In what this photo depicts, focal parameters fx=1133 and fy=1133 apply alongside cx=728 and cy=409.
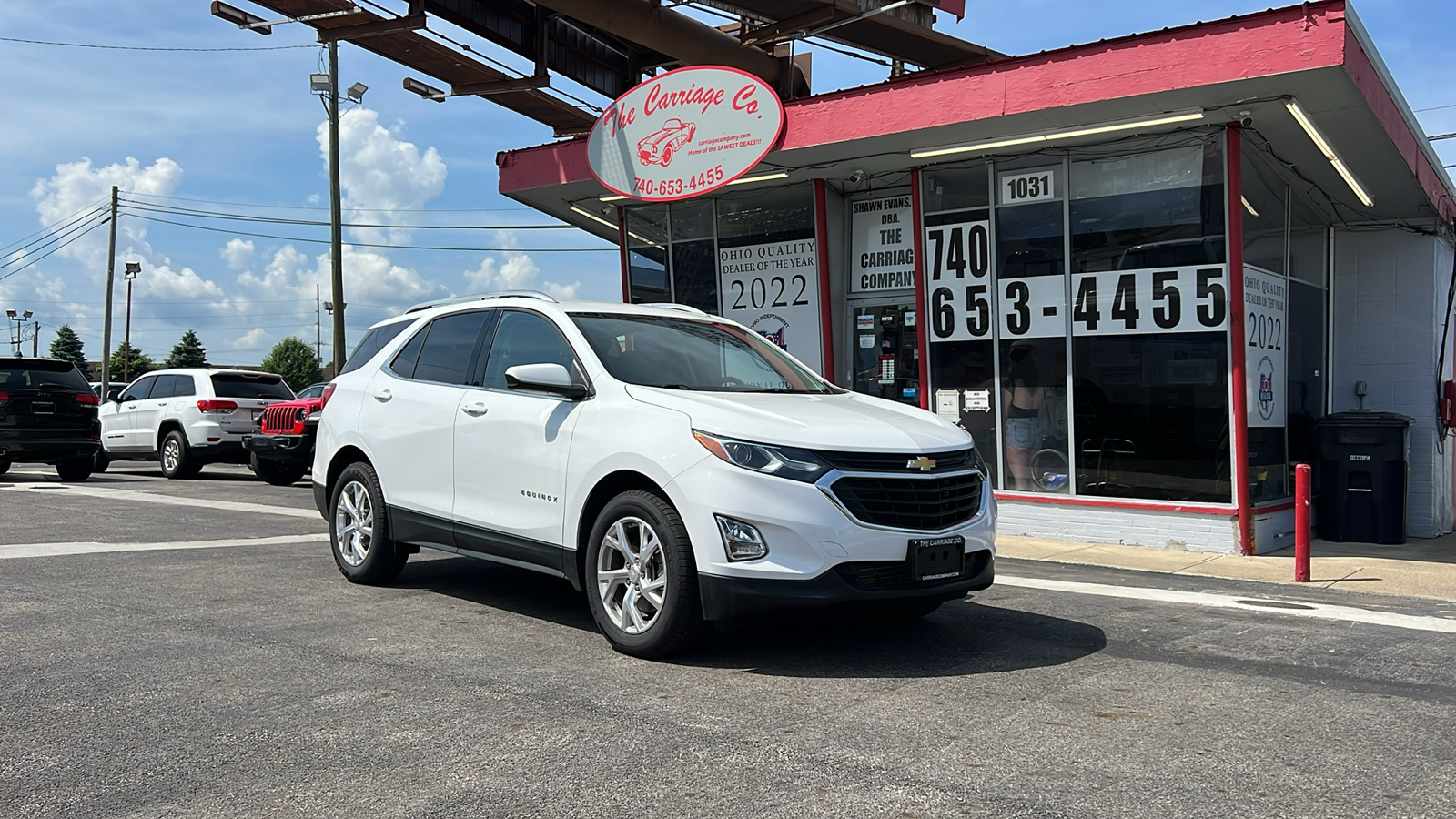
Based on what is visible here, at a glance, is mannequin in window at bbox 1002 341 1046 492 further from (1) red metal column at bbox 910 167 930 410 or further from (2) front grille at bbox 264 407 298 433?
(2) front grille at bbox 264 407 298 433

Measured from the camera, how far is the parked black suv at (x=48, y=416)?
15141 millimetres

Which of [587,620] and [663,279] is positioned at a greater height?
[663,279]

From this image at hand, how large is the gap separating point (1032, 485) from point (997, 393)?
1.04 metres

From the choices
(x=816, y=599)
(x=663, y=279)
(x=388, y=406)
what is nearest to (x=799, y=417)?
(x=816, y=599)

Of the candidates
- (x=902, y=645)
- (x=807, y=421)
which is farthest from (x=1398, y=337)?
(x=807, y=421)

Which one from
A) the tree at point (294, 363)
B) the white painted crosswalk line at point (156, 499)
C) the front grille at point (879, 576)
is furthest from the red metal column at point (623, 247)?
the tree at point (294, 363)

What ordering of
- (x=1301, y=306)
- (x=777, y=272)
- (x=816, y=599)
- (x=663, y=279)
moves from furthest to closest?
1. (x=663, y=279)
2. (x=777, y=272)
3. (x=1301, y=306)
4. (x=816, y=599)

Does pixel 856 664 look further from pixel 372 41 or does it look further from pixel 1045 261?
pixel 372 41

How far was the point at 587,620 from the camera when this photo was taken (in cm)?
613

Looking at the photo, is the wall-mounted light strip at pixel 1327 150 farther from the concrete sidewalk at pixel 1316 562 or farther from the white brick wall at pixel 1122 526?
the concrete sidewalk at pixel 1316 562

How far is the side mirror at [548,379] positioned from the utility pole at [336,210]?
20941 millimetres

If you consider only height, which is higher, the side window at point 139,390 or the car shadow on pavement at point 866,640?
the side window at point 139,390

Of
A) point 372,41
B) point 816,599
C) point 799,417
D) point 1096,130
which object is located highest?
point 372,41

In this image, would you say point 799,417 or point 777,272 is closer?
point 799,417
